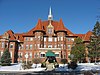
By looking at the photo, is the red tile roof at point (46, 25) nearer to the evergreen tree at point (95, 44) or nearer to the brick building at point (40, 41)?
the brick building at point (40, 41)

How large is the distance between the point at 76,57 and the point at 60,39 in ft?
42.8

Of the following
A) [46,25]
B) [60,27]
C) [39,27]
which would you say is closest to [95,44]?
[60,27]

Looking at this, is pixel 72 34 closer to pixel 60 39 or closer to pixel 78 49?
pixel 60 39

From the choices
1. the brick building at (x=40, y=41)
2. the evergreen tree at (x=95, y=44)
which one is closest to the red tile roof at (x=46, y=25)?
the brick building at (x=40, y=41)

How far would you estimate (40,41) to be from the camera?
65.9 m

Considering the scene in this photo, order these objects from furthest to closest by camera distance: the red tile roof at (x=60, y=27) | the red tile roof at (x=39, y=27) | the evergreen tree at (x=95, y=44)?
the red tile roof at (x=60, y=27) < the red tile roof at (x=39, y=27) < the evergreen tree at (x=95, y=44)

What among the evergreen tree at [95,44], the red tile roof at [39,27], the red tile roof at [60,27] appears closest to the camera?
the evergreen tree at [95,44]

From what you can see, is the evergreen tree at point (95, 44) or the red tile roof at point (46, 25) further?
the red tile roof at point (46, 25)

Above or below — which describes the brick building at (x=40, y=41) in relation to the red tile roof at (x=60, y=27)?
below

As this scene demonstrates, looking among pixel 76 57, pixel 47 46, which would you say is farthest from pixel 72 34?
pixel 76 57

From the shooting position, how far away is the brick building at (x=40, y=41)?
6619 cm

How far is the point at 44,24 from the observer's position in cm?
7181

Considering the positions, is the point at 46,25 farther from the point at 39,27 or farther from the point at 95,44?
the point at 95,44

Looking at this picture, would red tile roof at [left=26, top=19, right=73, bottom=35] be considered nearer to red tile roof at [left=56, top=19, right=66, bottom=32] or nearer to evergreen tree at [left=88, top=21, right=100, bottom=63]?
red tile roof at [left=56, top=19, right=66, bottom=32]
